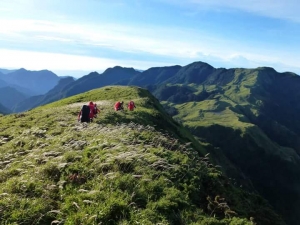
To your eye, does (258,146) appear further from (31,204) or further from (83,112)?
(31,204)

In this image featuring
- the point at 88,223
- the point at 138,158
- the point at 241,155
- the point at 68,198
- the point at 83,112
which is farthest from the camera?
the point at 241,155

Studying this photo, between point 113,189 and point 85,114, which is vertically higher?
point 85,114

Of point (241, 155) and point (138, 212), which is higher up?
point (138, 212)

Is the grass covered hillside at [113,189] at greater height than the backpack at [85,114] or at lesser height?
lesser

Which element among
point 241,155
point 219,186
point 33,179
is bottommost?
point 241,155

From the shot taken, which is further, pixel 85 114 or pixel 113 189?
pixel 85 114

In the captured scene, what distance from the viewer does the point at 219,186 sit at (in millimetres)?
15742

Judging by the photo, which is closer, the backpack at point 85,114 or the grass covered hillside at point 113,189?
the grass covered hillside at point 113,189

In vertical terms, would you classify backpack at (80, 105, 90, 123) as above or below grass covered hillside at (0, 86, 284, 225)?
above

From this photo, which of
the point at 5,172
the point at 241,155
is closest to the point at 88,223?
the point at 5,172

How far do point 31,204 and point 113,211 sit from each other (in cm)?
293

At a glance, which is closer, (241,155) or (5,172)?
(5,172)

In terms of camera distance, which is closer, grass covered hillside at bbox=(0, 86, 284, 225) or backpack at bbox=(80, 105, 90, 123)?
grass covered hillside at bbox=(0, 86, 284, 225)

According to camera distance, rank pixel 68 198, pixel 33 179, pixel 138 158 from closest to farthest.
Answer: pixel 68 198 < pixel 33 179 < pixel 138 158
